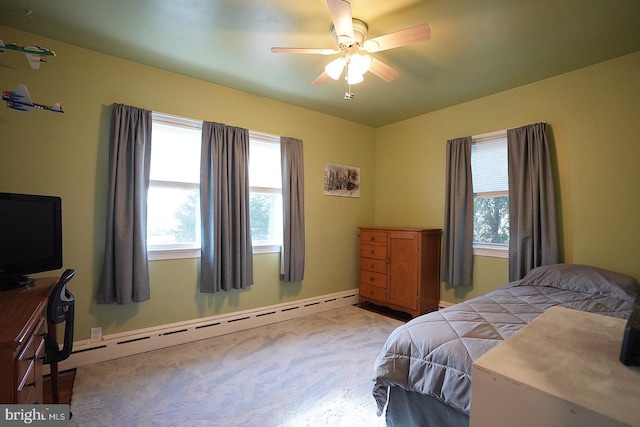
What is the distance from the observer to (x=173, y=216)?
284 centimetres

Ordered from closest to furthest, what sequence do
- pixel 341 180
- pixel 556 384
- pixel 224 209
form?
pixel 556 384 → pixel 224 209 → pixel 341 180

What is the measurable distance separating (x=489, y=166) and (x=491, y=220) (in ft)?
2.02

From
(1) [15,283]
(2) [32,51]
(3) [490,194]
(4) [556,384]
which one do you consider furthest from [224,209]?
(3) [490,194]

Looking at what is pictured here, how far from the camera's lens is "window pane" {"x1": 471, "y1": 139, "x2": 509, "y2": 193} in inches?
125

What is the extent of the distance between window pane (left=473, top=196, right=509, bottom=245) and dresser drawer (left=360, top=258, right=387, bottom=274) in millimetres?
1108

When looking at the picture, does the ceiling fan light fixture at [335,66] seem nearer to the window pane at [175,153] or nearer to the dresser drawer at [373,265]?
the window pane at [175,153]

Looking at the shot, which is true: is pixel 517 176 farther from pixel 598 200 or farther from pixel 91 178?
pixel 91 178

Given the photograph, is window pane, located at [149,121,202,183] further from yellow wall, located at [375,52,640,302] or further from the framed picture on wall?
yellow wall, located at [375,52,640,302]

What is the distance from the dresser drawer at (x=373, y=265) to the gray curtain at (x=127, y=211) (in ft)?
8.36

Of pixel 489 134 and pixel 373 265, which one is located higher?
pixel 489 134

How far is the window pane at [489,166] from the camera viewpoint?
3.18 m

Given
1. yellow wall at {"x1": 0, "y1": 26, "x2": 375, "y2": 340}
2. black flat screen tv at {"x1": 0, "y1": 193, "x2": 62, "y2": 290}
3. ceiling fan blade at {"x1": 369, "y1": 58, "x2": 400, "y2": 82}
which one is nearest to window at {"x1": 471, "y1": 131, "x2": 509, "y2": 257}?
ceiling fan blade at {"x1": 369, "y1": 58, "x2": 400, "y2": 82}

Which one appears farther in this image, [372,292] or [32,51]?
[372,292]

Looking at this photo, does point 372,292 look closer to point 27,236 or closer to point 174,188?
point 174,188
